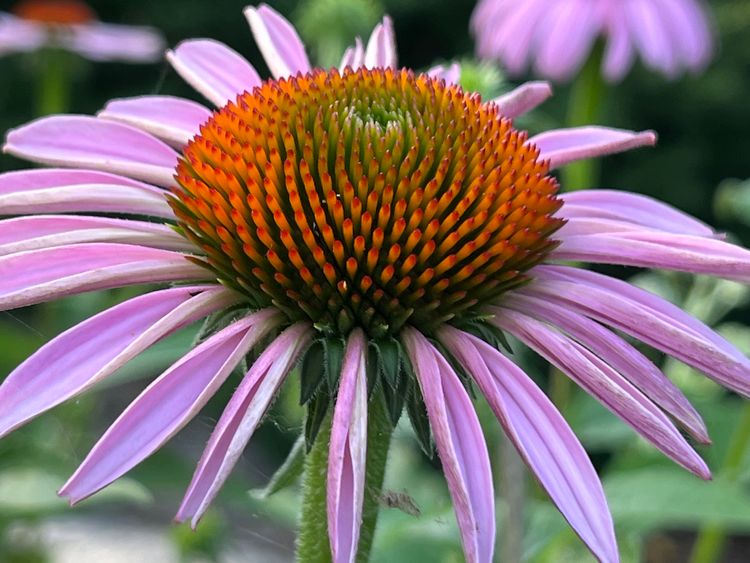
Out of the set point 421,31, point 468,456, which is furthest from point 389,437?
point 421,31

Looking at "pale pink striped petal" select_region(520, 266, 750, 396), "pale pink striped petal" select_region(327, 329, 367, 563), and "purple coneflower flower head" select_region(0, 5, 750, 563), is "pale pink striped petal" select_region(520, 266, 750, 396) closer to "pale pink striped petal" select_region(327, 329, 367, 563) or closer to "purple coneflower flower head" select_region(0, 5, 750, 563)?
"purple coneflower flower head" select_region(0, 5, 750, 563)

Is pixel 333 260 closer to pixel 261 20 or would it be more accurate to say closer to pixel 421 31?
pixel 261 20

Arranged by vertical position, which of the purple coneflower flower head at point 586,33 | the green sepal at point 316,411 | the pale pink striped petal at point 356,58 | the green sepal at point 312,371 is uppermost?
the purple coneflower flower head at point 586,33

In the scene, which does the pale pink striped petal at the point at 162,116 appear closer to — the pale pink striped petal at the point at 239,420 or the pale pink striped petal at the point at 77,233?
the pale pink striped petal at the point at 77,233

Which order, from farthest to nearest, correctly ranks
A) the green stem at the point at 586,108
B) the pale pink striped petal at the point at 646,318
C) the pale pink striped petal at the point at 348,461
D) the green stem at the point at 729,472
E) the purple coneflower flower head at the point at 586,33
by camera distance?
1. the purple coneflower flower head at the point at 586,33
2. the green stem at the point at 586,108
3. the green stem at the point at 729,472
4. the pale pink striped petal at the point at 646,318
5. the pale pink striped petal at the point at 348,461

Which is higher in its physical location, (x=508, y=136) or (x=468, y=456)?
(x=508, y=136)

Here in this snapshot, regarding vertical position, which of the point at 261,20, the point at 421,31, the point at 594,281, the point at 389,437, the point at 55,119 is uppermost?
the point at 421,31

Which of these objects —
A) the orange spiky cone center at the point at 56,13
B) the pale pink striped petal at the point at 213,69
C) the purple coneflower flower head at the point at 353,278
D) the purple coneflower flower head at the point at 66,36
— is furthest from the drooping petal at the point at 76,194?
the orange spiky cone center at the point at 56,13
